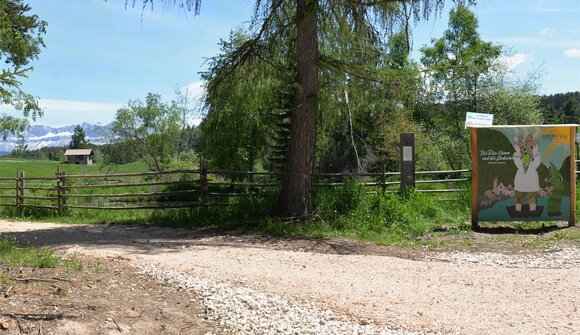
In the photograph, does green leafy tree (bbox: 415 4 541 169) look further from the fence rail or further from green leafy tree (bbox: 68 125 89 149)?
green leafy tree (bbox: 68 125 89 149)

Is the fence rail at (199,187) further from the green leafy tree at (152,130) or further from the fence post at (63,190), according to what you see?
the green leafy tree at (152,130)

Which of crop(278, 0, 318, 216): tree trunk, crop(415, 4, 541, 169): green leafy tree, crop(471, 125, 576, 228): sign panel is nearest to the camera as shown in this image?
crop(471, 125, 576, 228): sign panel

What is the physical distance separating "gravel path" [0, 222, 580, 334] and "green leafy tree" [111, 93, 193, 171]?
22.1 meters

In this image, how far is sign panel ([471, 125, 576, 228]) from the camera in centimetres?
1234

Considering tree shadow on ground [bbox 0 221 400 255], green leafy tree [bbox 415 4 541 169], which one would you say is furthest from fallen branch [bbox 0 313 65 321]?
green leafy tree [bbox 415 4 541 169]

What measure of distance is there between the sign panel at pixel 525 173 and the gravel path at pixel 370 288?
273 cm

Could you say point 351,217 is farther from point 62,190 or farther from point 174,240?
point 62,190

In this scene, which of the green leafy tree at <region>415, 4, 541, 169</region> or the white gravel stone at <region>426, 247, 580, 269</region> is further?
the green leafy tree at <region>415, 4, 541, 169</region>

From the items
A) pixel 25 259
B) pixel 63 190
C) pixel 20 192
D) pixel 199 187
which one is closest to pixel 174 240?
pixel 25 259

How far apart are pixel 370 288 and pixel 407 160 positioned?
855 cm

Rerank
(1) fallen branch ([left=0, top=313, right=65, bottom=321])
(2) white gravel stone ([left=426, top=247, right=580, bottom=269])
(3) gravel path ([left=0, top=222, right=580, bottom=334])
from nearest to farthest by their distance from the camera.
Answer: (1) fallen branch ([left=0, top=313, right=65, bottom=321])
(3) gravel path ([left=0, top=222, right=580, bottom=334])
(2) white gravel stone ([left=426, top=247, right=580, bottom=269])

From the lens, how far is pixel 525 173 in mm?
12414

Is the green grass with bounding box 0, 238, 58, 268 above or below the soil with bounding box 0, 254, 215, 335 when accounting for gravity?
above

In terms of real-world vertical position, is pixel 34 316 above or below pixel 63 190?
below
